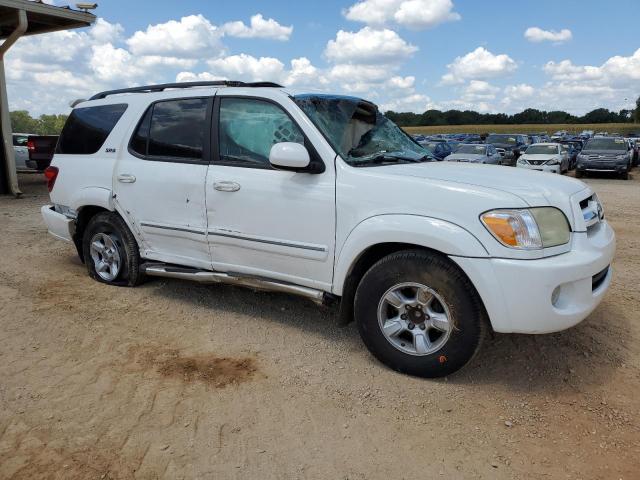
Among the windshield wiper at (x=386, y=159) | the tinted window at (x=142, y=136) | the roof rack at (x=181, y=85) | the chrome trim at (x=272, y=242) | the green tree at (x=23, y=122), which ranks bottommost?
the chrome trim at (x=272, y=242)

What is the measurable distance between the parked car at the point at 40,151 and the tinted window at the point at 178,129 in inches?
438

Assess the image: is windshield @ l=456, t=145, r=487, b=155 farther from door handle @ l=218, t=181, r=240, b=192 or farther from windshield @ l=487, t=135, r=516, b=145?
door handle @ l=218, t=181, r=240, b=192

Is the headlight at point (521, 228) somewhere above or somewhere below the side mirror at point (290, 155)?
below

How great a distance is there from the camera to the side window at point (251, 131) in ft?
12.6

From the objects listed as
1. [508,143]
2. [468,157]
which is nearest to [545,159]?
[468,157]

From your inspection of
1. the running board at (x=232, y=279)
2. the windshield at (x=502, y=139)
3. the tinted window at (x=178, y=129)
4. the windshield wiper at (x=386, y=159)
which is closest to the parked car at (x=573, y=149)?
the windshield at (x=502, y=139)

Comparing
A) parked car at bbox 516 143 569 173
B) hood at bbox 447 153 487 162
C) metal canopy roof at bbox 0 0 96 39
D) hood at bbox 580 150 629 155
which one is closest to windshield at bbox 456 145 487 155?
hood at bbox 447 153 487 162

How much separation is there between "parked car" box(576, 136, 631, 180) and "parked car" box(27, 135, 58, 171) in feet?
61.6

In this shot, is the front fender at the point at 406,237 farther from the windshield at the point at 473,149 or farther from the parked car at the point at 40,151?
the windshield at the point at 473,149

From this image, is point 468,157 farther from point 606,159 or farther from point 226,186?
point 226,186

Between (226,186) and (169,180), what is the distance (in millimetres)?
659

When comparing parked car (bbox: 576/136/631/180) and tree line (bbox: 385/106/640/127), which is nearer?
parked car (bbox: 576/136/631/180)

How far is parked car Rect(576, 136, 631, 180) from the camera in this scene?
65.2ft

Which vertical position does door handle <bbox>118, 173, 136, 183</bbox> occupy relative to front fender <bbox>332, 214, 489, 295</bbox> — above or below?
above
